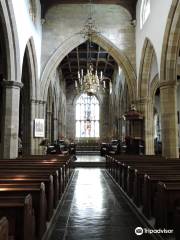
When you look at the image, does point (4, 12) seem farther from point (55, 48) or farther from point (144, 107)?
point (144, 107)

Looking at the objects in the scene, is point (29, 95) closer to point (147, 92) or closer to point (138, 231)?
point (147, 92)

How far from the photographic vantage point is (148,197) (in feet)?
13.2

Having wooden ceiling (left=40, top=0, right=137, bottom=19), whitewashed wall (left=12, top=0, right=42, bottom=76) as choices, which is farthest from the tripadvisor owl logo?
wooden ceiling (left=40, top=0, right=137, bottom=19)

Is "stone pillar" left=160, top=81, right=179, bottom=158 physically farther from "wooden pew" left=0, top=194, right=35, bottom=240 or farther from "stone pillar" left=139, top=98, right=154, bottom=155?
"wooden pew" left=0, top=194, right=35, bottom=240

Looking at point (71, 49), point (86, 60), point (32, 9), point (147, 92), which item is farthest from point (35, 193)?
point (86, 60)

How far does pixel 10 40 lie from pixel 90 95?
643 cm

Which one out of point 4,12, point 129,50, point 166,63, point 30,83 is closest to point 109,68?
point 129,50

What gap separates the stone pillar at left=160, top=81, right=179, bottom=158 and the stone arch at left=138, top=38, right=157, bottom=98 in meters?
3.66

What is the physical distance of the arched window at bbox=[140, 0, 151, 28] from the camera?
1384 cm

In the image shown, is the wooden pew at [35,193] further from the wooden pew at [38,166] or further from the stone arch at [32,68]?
the stone arch at [32,68]

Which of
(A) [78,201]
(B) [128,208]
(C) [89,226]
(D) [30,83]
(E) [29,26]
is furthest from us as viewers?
(D) [30,83]

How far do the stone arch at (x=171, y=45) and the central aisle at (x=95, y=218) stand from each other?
6.56 meters

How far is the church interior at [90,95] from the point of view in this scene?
3454 millimetres

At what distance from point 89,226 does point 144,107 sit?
12.8 metres
